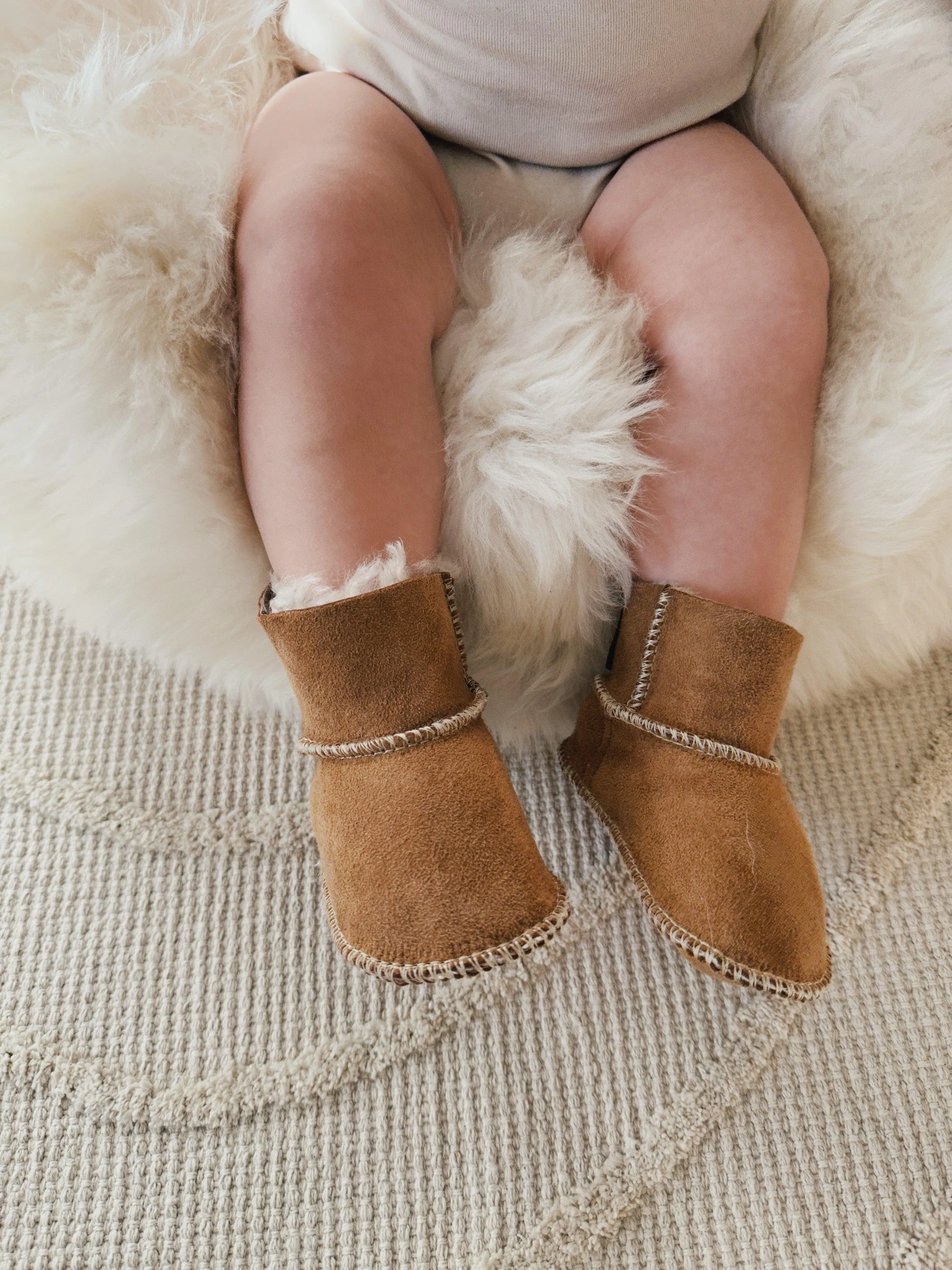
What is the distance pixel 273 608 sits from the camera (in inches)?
21.9

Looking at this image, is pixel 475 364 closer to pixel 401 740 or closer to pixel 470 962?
pixel 401 740

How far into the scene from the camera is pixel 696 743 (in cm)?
56

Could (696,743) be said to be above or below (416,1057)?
above

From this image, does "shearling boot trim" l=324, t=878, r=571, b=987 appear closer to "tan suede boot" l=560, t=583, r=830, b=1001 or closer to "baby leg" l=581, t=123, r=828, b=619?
"tan suede boot" l=560, t=583, r=830, b=1001

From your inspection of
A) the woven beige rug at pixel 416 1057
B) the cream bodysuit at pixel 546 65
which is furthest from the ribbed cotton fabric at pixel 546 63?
the woven beige rug at pixel 416 1057

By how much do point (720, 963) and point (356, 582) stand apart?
31cm

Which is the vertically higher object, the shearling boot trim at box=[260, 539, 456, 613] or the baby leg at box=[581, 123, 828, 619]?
the baby leg at box=[581, 123, 828, 619]

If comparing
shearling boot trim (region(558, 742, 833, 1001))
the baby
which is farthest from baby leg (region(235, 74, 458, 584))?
shearling boot trim (region(558, 742, 833, 1001))

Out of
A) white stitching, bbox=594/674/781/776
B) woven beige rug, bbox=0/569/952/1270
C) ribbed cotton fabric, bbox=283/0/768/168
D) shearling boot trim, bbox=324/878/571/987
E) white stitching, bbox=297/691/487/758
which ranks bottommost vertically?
woven beige rug, bbox=0/569/952/1270

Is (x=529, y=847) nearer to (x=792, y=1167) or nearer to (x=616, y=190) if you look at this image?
(x=792, y=1167)

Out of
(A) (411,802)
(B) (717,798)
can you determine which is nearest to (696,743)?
(B) (717,798)

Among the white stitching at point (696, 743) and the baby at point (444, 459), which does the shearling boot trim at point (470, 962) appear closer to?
the baby at point (444, 459)

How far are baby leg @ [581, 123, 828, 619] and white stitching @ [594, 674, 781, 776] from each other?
9 centimetres

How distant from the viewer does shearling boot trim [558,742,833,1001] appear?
527 mm
